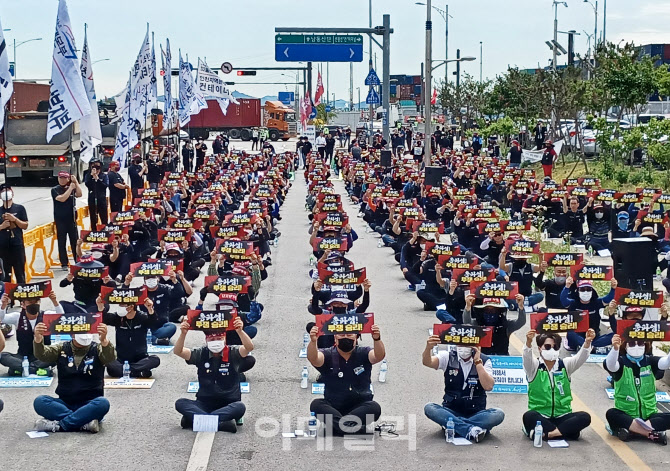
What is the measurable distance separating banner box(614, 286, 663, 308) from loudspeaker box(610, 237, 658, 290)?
3.62 meters

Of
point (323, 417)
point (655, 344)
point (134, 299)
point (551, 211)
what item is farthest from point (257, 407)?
point (551, 211)

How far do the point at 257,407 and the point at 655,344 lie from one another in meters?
5.96

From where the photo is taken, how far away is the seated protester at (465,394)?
37.7 feet

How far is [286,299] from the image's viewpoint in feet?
66.8

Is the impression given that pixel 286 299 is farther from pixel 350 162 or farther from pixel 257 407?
pixel 350 162

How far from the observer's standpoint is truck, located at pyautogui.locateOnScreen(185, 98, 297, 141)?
91812mm

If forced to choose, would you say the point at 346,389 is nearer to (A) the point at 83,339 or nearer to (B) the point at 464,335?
(B) the point at 464,335

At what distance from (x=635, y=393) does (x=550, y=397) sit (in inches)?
33.8

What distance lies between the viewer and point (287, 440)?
455 inches

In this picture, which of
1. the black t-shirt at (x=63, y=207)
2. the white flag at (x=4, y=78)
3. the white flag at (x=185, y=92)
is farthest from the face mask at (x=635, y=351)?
the white flag at (x=185, y=92)

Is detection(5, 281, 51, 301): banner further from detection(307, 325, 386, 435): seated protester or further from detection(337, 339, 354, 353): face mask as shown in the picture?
detection(337, 339, 354, 353): face mask

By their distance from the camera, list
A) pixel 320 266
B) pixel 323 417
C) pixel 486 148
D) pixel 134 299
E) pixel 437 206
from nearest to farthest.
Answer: pixel 323 417
pixel 134 299
pixel 320 266
pixel 437 206
pixel 486 148

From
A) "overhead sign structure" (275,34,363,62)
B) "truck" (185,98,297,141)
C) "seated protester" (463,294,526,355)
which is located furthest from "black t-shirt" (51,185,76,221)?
"truck" (185,98,297,141)

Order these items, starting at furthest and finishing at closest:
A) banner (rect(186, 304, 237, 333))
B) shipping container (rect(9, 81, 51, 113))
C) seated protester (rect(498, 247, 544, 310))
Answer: shipping container (rect(9, 81, 51, 113)) < seated protester (rect(498, 247, 544, 310)) < banner (rect(186, 304, 237, 333))
